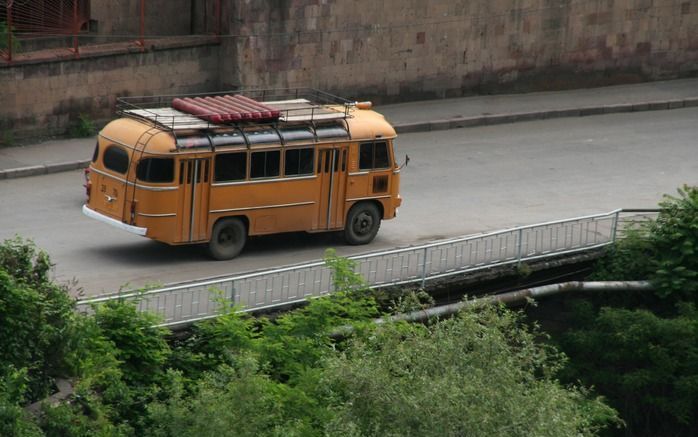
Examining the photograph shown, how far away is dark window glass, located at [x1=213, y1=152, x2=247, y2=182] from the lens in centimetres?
2323

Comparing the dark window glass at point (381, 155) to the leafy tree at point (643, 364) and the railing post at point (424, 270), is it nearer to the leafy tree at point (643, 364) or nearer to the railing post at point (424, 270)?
the railing post at point (424, 270)

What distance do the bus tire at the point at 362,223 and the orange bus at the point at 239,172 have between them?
0.05ft

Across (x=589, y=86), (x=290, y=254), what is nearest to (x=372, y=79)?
(x=589, y=86)

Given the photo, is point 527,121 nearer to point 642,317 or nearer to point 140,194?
point 642,317

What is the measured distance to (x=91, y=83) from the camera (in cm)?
3094

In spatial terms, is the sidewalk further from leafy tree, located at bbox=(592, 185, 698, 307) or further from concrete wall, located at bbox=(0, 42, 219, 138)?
leafy tree, located at bbox=(592, 185, 698, 307)

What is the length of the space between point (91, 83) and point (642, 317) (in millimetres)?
12482

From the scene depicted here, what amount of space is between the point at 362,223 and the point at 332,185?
0.99 m

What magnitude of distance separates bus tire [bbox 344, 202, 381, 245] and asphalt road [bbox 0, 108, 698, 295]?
240 millimetres

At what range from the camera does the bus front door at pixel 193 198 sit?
23.0 meters

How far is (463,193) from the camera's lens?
94.0 ft

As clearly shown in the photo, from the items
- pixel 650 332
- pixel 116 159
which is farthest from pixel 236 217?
pixel 650 332

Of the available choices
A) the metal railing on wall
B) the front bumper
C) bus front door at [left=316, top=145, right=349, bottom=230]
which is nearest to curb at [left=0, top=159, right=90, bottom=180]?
the metal railing on wall

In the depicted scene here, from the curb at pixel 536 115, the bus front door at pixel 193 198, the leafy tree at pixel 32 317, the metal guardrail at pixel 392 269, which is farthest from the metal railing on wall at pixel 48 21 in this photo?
the leafy tree at pixel 32 317
